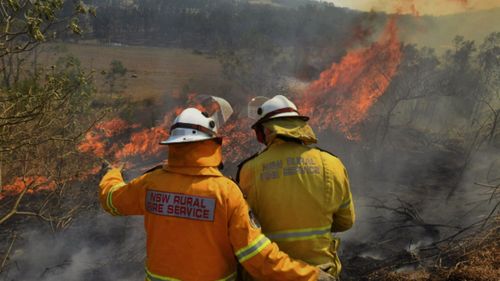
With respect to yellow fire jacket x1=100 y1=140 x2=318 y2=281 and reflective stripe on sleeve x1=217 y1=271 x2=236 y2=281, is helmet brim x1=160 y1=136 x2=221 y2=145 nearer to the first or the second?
yellow fire jacket x1=100 y1=140 x2=318 y2=281

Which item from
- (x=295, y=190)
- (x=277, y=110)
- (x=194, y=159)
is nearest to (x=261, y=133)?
(x=277, y=110)

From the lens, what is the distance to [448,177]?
10.7 m

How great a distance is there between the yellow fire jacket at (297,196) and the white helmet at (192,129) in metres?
0.45

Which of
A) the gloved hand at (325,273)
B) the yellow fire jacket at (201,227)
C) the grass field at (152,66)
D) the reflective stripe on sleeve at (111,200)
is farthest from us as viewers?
the grass field at (152,66)

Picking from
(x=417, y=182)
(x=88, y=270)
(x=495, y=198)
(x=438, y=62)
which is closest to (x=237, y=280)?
(x=88, y=270)

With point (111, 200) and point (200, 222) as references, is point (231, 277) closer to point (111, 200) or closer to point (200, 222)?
point (200, 222)

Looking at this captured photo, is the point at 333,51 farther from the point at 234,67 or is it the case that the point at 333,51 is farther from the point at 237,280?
the point at 237,280

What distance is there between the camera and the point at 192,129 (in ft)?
8.34

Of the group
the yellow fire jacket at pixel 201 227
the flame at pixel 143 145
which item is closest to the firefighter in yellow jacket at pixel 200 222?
the yellow fire jacket at pixel 201 227

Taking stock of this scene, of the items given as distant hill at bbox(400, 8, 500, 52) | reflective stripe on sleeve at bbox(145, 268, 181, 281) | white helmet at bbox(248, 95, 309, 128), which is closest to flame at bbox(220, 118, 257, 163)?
distant hill at bbox(400, 8, 500, 52)

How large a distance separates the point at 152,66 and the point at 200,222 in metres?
23.9

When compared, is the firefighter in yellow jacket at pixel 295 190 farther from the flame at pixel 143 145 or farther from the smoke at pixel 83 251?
the flame at pixel 143 145

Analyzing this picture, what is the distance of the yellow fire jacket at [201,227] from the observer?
2.35 m

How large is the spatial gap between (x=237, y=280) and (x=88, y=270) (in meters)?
5.37
